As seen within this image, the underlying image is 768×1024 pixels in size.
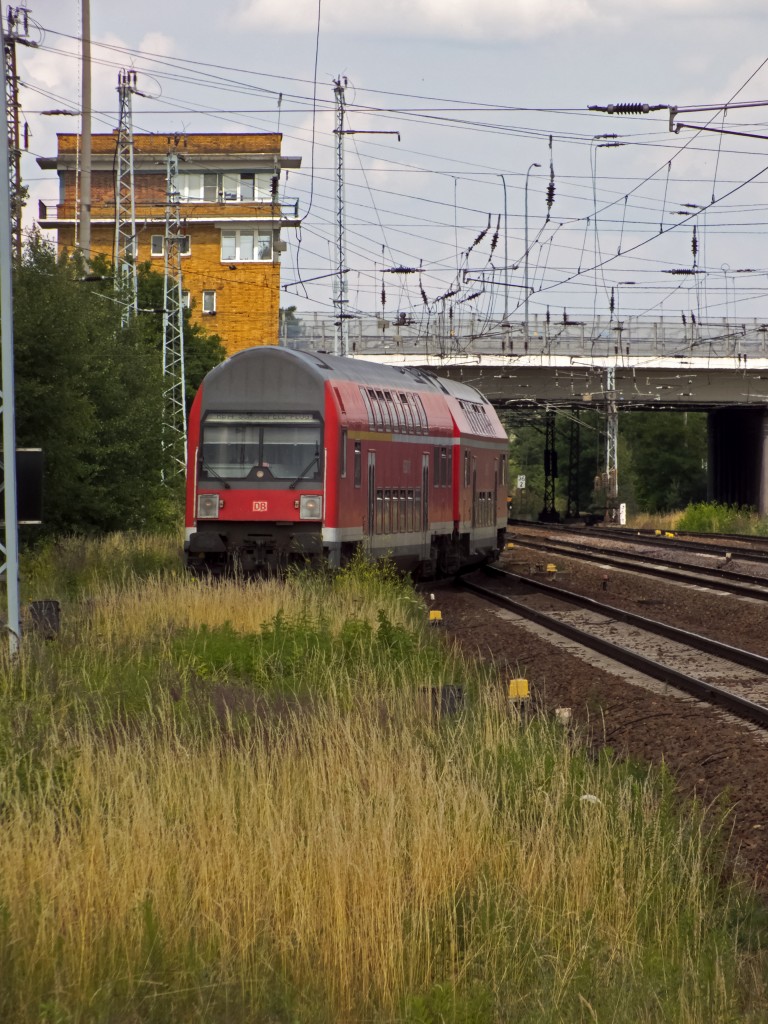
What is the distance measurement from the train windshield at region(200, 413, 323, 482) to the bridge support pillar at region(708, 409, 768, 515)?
4591 cm

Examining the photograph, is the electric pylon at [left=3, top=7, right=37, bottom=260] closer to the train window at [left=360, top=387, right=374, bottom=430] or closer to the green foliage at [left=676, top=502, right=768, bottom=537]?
the train window at [left=360, top=387, right=374, bottom=430]

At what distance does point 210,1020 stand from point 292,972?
522 mm

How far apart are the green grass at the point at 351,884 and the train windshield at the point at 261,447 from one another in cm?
1223

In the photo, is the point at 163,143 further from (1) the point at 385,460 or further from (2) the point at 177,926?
(2) the point at 177,926

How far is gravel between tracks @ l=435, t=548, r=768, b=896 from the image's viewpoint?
362 inches

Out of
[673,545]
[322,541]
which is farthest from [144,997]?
[673,545]

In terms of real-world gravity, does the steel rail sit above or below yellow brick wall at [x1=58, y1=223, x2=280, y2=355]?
below

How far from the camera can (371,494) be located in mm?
23031

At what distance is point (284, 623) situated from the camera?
49.2 feet

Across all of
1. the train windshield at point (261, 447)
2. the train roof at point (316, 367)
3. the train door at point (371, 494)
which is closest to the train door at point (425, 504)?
the train roof at point (316, 367)

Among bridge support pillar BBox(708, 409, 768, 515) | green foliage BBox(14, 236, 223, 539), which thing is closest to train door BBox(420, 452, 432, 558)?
green foliage BBox(14, 236, 223, 539)

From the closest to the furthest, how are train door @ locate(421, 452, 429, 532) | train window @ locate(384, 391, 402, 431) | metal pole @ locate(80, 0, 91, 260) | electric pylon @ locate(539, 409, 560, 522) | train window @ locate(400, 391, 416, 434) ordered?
train window @ locate(384, 391, 402, 431), train window @ locate(400, 391, 416, 434), train door @ locate(421, 452, 429, 532), metal pole @ locate(80, 0, 91, 260), electric pylon @ locate(539, 409, 560, 522)

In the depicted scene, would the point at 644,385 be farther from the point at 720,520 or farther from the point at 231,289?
the point at 231,289

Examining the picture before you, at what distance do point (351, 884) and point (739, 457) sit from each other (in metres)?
68.0
